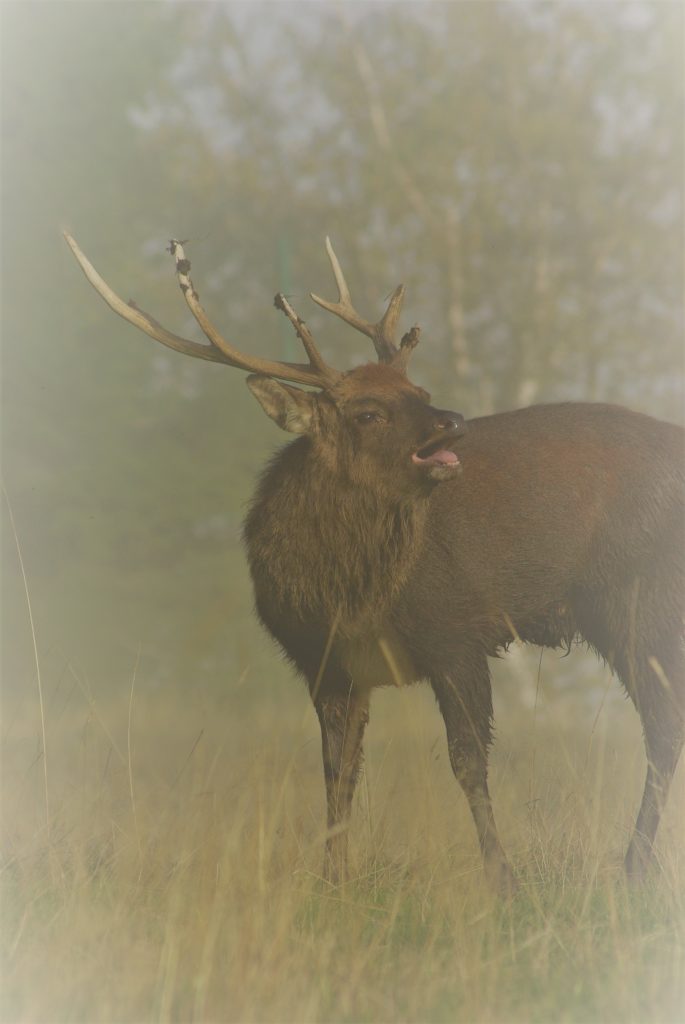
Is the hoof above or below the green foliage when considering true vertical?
below

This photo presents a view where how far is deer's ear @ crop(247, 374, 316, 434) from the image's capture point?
16.9 ft

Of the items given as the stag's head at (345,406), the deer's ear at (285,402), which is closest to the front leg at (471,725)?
the stag's head at (345,406)

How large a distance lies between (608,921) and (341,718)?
1671 mm

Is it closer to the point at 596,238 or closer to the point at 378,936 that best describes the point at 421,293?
the point at 596,238

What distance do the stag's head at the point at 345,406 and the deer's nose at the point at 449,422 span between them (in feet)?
0.15

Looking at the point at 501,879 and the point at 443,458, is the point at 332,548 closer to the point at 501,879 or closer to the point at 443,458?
the point at 443,458

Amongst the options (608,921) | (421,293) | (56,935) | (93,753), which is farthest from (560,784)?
(421,293)

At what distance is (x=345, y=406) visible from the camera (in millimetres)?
5156

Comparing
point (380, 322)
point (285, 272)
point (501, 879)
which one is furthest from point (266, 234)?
point (501, 879)

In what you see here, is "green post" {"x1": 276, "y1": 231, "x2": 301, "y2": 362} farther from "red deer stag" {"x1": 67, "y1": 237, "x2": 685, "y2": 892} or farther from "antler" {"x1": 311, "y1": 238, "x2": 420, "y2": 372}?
"red deer stag" {"x1": 67, "y1": 237, "x2": 685, "y2": 892}

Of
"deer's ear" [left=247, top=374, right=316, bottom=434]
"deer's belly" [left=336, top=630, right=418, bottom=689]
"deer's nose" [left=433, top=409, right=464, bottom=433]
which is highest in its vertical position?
"deer's ear" [left=247, top=374, right=316, bottom=434]

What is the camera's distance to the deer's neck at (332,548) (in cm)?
515

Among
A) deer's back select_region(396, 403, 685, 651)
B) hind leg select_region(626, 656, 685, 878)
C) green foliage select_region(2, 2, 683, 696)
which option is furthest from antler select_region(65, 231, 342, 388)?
green foliage select_region(2, 2, 683, 696)

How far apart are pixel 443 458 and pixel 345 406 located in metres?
0.54
